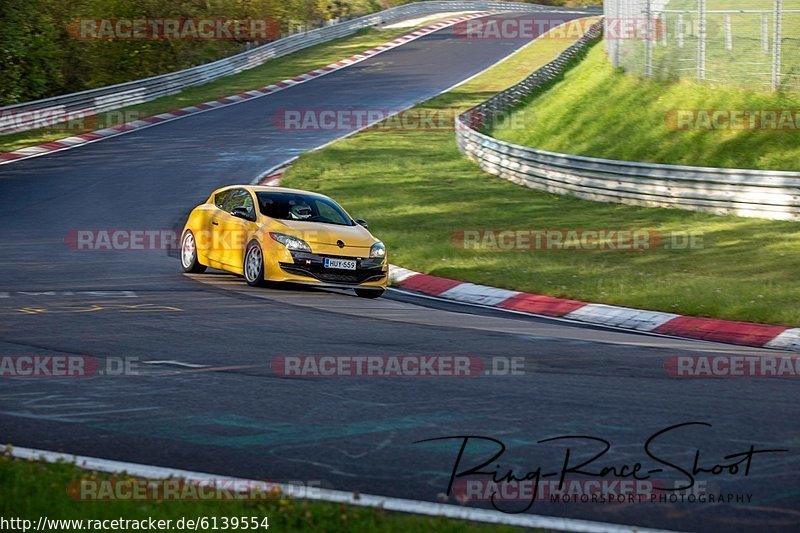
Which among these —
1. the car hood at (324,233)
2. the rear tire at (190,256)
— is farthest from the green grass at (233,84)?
the car hood at (324,233)

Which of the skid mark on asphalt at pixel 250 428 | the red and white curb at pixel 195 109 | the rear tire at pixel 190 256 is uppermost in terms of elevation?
the skid mark on asphalt at pixel 250 428

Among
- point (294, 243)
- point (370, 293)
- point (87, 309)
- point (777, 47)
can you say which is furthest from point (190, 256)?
point (777, 47)

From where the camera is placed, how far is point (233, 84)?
145ft

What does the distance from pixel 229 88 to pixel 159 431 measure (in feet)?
122

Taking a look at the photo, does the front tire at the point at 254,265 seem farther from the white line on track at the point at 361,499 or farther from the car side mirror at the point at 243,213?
the white line on track at the point at 361,499

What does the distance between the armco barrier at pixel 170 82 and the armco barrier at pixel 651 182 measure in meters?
14.3

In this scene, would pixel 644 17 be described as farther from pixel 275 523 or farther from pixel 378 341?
pixel 275 523

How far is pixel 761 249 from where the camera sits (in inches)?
665

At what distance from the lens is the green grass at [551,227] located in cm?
1427

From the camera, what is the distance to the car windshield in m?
15.5

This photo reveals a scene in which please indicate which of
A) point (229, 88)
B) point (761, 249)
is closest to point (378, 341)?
point (761, 249)

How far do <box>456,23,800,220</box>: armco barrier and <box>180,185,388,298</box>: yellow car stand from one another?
7.54 meters

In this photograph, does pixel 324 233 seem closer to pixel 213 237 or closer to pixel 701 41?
pixel 213 237

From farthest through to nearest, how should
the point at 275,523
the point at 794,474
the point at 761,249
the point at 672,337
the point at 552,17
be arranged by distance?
the point at 552,17, the point at 761,249, the point at 672,337, the point at 794,474, the point at 275,523
